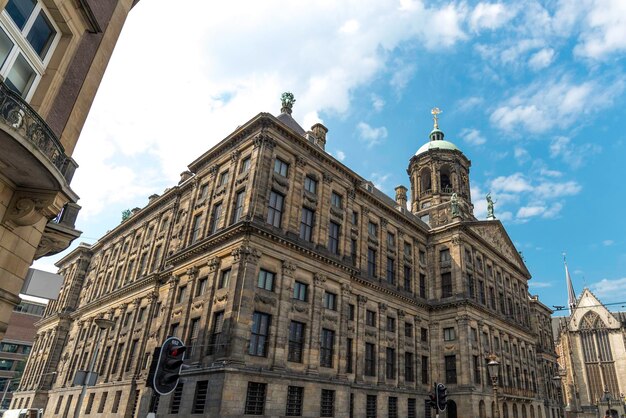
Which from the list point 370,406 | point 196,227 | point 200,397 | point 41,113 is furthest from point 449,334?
point 41,113

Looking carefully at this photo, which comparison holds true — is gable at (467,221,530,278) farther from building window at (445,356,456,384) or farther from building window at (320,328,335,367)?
building window at (320,328,335,367)

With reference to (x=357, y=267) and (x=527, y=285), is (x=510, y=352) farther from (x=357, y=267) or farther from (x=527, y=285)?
(x=357, y=267)

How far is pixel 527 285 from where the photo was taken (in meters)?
58.9

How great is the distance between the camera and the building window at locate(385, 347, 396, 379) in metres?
36.4

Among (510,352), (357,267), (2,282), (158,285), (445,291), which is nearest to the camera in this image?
(2,282)

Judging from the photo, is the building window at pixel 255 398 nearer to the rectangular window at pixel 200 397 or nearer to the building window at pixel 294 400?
the building window at pixel 294 400

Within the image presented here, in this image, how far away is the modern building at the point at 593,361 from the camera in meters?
86.4

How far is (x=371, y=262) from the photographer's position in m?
38.8

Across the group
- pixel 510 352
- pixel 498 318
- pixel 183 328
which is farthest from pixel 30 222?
pixel 510 352

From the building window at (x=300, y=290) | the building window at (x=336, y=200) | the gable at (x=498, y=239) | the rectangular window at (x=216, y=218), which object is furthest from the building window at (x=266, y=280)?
the gable at (x=498, y=239)

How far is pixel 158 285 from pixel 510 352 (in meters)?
40.4

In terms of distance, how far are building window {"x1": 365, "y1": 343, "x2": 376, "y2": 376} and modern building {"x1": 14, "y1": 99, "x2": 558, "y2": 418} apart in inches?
5.5

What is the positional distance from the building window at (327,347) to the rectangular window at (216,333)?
7.89 metres

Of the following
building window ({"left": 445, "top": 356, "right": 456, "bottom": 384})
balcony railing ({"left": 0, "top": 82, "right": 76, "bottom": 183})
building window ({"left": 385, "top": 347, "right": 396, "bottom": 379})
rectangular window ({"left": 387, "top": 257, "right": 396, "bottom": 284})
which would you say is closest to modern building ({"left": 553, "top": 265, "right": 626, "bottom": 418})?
building window ({"left": 445, "top": 356, "right": 456, "bottom": 384})
